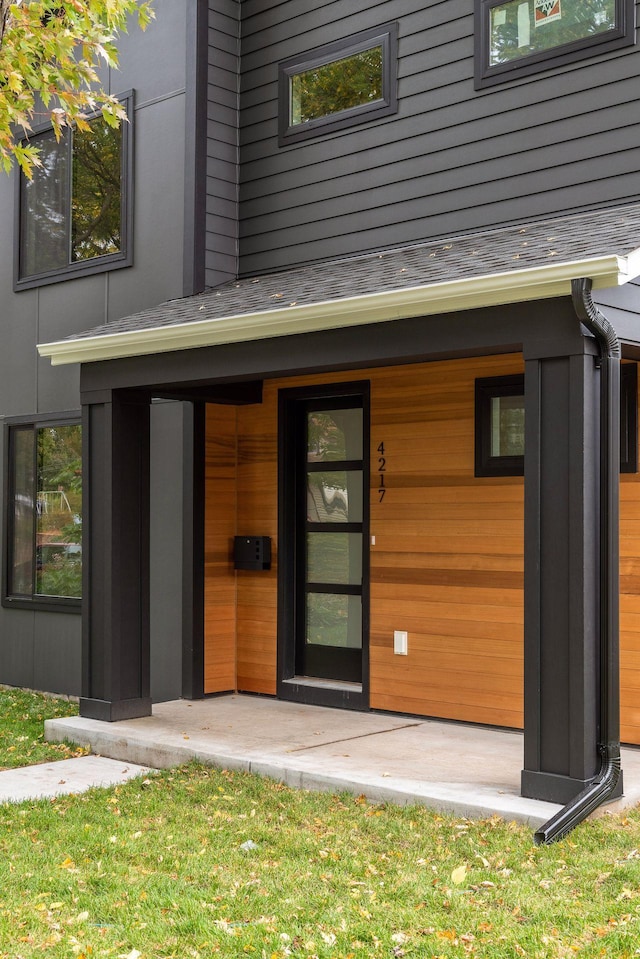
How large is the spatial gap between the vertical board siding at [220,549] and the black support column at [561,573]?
12.6 ft

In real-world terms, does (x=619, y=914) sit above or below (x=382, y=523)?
below

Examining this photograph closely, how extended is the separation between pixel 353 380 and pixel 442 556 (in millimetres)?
1498

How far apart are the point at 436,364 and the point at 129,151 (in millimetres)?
3649

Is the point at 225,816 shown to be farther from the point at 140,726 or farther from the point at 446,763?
the point at 140,726

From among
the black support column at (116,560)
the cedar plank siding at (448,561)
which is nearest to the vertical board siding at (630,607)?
the cedar plank siding at (448,561)

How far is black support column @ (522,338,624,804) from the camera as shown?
509cm

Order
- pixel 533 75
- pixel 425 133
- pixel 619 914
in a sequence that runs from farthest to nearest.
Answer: pixel 425 133 < pixel 533 75 < pixel 619 914

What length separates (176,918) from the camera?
13.2 feet

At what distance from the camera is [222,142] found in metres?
9.00

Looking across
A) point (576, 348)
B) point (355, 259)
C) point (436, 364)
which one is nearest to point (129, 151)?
point (355, 259)

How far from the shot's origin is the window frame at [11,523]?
967 cm

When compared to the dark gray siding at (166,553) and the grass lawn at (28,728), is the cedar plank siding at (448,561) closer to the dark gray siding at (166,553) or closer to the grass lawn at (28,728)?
the dark gray siding at (166,553)

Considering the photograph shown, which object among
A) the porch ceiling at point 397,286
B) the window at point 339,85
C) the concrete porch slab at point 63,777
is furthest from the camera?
the window at point 339,85

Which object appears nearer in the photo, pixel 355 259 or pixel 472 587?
pixel 472 587
